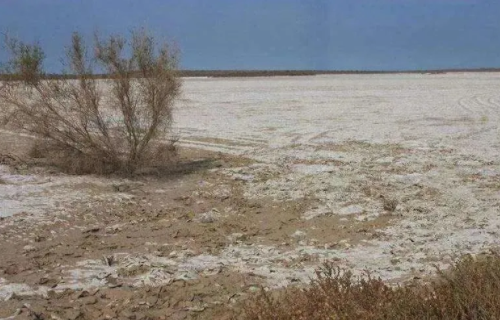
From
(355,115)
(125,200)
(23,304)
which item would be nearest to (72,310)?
(23,304)

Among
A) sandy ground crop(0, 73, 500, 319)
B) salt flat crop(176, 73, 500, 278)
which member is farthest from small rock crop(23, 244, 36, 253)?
salt flat crop(176, 73, 500, 278)

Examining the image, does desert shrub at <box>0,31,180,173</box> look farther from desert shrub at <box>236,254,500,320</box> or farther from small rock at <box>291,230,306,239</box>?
desert shrub at <box>236,254,500,320</box>

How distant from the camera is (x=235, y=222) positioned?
7.24 m

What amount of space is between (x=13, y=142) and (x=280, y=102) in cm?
1417

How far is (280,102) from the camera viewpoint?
25266 millimetres

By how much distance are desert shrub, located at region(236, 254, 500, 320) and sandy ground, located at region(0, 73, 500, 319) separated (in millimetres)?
1087

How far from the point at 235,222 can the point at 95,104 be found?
3.87 meters

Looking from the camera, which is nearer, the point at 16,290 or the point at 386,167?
the point at 16,290

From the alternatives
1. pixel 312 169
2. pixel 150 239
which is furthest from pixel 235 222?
pixel 312 169

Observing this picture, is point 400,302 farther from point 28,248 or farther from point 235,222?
point 28,248

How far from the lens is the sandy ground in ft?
16.4

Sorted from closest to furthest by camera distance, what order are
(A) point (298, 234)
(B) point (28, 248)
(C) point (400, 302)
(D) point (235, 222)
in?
(C) point (400, 302), (B) point (28, 248), (A) point (298, 234), (D) point (235, 222)

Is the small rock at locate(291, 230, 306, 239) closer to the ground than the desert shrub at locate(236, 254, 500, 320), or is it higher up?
closer to the ground

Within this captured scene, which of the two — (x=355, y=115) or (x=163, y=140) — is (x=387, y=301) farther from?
(x=355, y=115)
